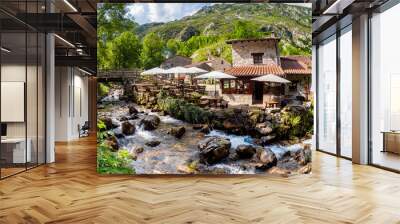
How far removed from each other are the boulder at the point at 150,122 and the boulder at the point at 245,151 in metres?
1.42

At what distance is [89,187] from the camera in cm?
569

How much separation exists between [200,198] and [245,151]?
1.66 metres

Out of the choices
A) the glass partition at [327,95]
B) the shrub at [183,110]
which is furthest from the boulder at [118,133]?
the glass partition at [327,95]

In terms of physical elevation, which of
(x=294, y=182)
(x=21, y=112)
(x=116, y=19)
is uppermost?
(x=116, y=19)

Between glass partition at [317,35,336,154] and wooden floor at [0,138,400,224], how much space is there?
312cm

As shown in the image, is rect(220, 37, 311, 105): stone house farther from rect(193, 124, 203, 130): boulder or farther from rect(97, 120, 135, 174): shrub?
rect(97, 120, 135, 174): shrub

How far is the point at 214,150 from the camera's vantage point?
6.35 m

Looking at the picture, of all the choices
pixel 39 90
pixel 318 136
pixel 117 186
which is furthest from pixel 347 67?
pixel 39 90

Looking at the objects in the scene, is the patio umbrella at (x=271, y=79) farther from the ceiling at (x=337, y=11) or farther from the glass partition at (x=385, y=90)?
the glass partition at (x=385, y=90)

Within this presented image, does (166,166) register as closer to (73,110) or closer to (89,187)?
(89,187)

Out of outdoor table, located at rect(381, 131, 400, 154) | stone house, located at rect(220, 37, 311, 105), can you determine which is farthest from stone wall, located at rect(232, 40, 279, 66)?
outdoor table, located at rect(381, 131, 400, 154)

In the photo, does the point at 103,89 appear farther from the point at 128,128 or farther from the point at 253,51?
the point at 253,51

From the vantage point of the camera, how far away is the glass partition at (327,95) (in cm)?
1007

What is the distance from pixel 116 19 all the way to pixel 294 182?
3982mm
